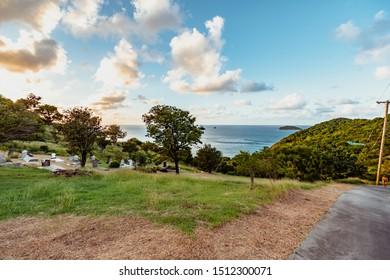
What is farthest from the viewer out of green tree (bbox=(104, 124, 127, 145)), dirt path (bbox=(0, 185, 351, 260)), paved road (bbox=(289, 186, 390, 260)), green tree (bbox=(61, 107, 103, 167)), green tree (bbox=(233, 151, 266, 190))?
green tree (bbox=(104, 124, 127, 145))

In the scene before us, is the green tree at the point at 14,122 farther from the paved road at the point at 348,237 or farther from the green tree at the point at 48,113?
the green tree at the point at 48,113

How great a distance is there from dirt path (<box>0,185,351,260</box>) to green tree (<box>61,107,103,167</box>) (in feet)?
55.3

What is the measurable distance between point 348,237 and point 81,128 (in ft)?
71.2

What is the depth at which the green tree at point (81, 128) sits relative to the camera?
20.3m

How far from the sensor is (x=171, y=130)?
21312 millimetres

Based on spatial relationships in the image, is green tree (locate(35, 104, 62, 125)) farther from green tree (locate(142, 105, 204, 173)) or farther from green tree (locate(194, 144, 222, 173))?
green tree (locate(142, 105, 204, 173))

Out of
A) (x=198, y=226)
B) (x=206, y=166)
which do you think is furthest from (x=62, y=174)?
(x=206, y=166)

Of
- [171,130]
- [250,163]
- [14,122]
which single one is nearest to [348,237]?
[250,163]

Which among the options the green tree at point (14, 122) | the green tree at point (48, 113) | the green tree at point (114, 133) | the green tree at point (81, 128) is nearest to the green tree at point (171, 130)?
the green tree at point (81, 128)

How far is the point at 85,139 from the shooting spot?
68.3 feet

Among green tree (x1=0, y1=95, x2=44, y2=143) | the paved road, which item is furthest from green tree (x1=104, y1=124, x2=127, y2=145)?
the paved road

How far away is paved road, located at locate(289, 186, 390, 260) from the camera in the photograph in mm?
4055

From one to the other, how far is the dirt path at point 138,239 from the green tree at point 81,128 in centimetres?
1685
